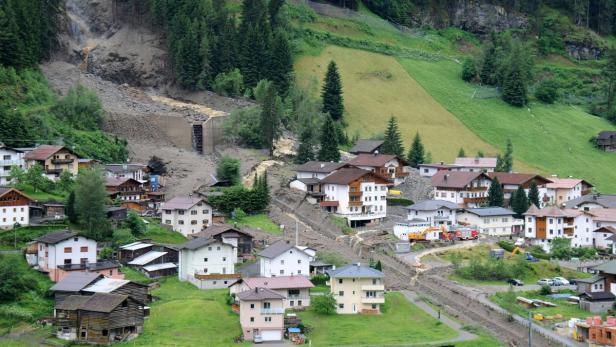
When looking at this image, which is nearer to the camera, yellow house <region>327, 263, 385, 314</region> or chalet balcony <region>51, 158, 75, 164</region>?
yellow house <region>327, 263, 385, 314</region>

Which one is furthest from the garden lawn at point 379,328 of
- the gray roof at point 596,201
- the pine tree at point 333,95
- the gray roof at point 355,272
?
the pine tree at point 333,95

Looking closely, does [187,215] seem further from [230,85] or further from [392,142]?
[230,85]

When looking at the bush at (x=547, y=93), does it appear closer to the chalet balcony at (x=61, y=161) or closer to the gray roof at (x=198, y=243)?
the chalet balcony at (x=61, y=161)

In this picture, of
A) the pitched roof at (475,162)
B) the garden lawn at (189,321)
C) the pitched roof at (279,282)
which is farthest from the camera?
the pitched roof at (475,162)

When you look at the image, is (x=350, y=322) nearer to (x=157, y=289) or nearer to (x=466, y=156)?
(x=157, y=289)

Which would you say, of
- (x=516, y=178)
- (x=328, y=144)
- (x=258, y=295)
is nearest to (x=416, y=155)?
(x=328, y=144)

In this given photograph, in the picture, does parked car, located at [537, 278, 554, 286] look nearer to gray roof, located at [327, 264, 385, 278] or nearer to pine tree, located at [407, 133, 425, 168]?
gray roof, located at [327, 264, 385, 278]

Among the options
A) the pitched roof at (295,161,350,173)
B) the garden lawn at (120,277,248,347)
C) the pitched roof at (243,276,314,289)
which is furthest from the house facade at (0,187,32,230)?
the pitched roof at (295,161,350,173)
